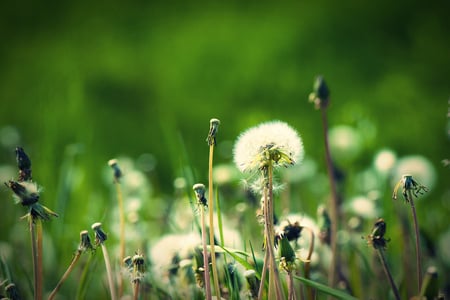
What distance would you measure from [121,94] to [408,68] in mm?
3146

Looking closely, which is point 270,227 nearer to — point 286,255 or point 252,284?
point 286,255

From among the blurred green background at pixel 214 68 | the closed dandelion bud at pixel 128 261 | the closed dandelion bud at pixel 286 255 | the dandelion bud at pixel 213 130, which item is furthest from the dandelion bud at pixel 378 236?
the blurred green background at pixel 214 68

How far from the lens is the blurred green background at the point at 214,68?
4668 mm

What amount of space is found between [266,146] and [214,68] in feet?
17.6

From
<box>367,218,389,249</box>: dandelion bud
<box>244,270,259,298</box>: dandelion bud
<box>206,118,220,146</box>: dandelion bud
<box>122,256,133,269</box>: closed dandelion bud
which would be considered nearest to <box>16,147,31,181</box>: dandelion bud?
<box>122,256,133,269</box>: closed dandelion bud

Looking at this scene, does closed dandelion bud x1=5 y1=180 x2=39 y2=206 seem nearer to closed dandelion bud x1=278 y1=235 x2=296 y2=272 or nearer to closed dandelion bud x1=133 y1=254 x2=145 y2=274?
closed dandelion bud x1=133 y1=254 x2=145 y2=274

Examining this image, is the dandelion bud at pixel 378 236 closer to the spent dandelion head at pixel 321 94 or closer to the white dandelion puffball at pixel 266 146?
the white dandelion puffball at pixel 266 146

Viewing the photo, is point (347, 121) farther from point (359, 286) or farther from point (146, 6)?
point (146, 6)

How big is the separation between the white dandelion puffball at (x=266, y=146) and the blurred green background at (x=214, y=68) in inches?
A: 96.7

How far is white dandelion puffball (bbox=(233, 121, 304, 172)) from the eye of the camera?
1174 mm

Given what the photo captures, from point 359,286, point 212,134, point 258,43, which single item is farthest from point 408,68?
point 212,134

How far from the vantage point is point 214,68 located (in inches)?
254

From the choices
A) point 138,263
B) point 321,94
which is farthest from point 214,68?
point 138,263

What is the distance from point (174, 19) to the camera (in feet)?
23.7
